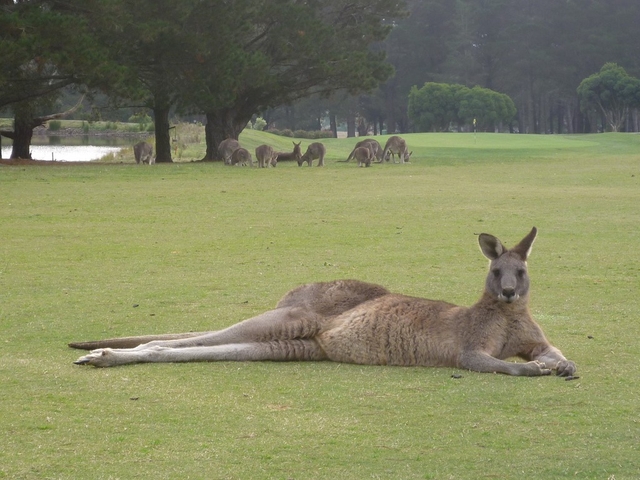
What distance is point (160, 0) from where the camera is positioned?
32719 millimetres

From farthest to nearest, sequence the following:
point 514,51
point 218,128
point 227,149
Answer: point 514,51 → point 218,128 → point 227,149

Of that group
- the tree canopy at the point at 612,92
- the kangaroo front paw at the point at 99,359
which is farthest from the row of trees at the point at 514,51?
the kangaroo front paw at the point at 99,359

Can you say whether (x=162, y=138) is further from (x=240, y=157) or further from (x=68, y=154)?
(x=68, y=154)

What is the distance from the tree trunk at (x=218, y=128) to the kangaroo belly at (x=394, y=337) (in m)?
34.6

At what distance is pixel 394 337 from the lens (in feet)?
23.4

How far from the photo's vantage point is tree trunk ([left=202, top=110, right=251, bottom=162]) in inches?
1638

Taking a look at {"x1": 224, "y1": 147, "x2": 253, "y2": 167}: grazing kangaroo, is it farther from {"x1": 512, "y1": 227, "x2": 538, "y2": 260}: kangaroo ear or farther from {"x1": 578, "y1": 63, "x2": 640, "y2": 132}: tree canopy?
{"x1": 578, "y1": 63, "x2": 640, "y2": 132}: tree canopy

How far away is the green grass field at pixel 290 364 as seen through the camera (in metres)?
4.97

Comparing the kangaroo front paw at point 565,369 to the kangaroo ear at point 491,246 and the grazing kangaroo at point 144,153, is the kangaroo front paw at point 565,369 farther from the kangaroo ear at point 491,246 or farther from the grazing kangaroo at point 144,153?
the grazing kangaroo at point 144,153

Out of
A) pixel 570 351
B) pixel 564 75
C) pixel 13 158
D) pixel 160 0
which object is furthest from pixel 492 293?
pixel 564 75

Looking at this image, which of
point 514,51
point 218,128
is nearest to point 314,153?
point 218,128

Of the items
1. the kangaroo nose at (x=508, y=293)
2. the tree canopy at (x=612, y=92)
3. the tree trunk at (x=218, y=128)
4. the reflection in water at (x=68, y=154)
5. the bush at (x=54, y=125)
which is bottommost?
the kangaroo nose at (x=508, y=293)

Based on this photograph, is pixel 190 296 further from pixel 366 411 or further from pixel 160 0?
pixel 160 0

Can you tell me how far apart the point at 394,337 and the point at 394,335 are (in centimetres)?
1
